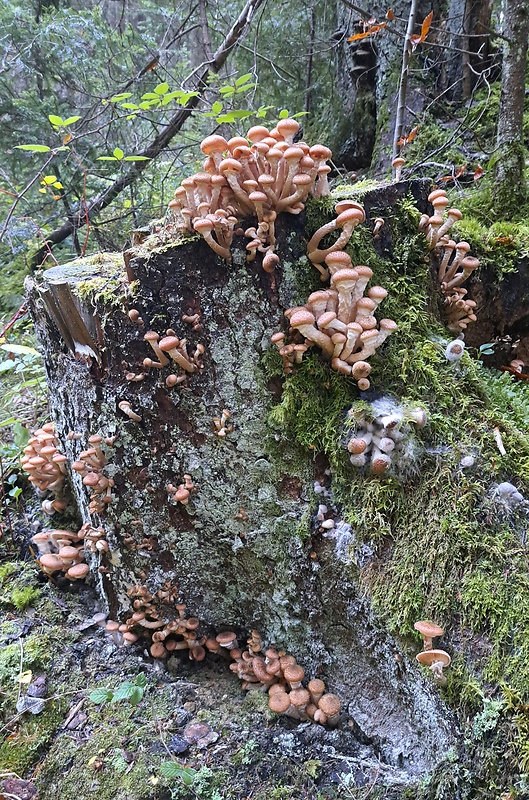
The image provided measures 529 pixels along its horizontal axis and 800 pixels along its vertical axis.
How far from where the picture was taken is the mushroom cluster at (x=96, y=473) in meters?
2.73

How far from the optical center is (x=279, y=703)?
2543 mm

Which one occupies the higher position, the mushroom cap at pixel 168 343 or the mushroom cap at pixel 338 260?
the mushroom cap at pixel 338 260

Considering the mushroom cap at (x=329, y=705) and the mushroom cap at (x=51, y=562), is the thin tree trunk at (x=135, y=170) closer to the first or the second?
the mushroom cap at (x=51, y=562)

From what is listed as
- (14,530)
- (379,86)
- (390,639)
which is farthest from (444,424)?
(379,86)

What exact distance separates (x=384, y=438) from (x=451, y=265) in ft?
5.06

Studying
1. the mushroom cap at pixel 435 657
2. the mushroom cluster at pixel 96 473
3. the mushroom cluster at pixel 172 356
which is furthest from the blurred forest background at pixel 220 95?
the mushroom cap at pixel 435 657

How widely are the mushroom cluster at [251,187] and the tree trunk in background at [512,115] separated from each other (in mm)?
2903

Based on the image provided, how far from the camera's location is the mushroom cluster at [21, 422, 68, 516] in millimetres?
3262

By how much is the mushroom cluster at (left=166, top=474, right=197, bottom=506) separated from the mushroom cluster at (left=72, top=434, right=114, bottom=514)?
0.36 meters

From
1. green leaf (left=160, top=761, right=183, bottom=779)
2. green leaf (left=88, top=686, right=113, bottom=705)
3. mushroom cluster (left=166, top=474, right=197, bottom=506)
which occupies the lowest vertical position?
green leaf (left=160, top=761, right=183, bottom=779)

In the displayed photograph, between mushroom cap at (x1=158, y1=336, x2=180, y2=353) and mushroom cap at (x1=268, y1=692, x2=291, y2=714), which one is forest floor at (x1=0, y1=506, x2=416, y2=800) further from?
mushroom cap at (x1=158, y1=336, x2=180, y2=353)

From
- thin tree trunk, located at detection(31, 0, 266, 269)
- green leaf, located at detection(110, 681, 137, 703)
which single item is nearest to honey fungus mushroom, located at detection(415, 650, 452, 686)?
green leaf, located at detection(110, 681, 137, 703)

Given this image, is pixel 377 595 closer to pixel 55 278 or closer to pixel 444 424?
pixel 444 424

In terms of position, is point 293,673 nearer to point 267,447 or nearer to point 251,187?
point 267,447
